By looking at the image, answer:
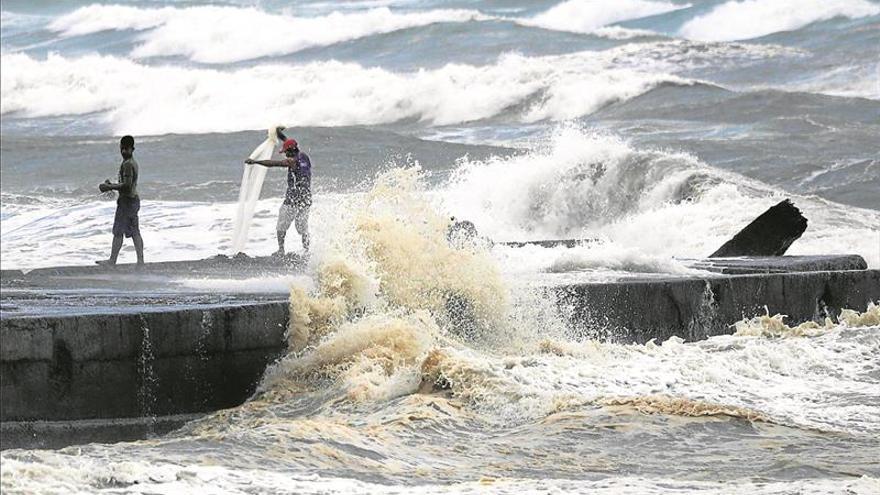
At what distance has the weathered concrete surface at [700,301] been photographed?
10.8 m

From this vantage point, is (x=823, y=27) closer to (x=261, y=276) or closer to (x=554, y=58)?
(x=554, y=58)

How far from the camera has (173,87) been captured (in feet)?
139

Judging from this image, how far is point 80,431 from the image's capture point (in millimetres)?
8508

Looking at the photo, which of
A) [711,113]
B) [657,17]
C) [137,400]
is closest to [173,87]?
[657,17]

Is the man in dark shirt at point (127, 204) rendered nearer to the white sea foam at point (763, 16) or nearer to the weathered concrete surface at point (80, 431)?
the weathered concrete surface at point (80, 431)

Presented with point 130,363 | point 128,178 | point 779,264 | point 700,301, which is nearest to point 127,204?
point 128,178

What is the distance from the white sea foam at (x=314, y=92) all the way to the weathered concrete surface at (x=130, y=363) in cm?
2435

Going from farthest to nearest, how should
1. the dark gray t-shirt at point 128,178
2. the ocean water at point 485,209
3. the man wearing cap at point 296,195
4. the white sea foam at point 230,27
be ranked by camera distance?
the white sea foam at point 230,27, the man wearing cap at point 296,195, the dark gray t-shirt at point 128,178, the ocean water at point 485,209

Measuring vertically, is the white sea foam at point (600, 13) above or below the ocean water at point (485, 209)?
above

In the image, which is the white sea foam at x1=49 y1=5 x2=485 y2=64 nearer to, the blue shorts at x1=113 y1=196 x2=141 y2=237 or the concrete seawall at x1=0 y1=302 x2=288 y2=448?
the blue shorts at x1=113 y1=196 x2=141 y2=237

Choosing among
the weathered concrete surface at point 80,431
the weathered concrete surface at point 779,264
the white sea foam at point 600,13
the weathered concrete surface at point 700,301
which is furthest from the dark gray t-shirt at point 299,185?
the white sea foam at point 600,13

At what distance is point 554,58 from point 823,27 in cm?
639

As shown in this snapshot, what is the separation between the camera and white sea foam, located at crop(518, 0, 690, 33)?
4628 centimetres

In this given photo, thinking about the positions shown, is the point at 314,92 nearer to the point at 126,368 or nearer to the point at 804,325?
the point at 804,325
